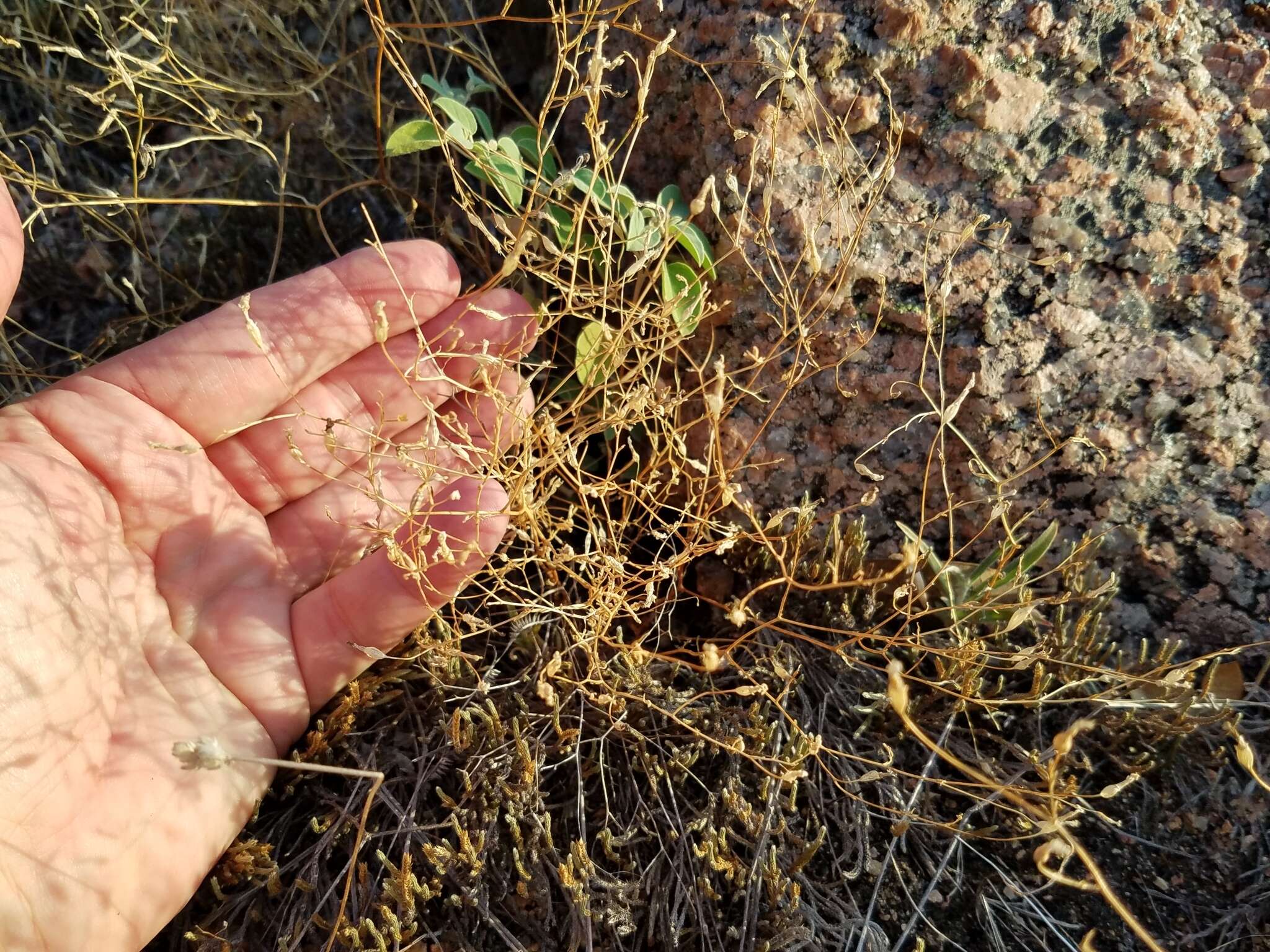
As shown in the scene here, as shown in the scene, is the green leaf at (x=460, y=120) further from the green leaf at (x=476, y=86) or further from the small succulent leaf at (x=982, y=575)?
the small succulent leaf at (x=982, y=575)

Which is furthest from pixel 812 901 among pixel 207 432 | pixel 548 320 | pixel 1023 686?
pixel 207 432

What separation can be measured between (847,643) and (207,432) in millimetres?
1257

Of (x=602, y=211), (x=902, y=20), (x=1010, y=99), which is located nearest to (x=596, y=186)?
(x=602, y=211)

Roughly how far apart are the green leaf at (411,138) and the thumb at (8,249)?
0.61 m

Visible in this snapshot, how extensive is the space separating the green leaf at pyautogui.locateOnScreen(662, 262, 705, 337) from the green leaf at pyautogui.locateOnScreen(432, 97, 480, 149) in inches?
16.2

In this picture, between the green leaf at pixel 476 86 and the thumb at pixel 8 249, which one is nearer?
the thumb at pixel 8 249

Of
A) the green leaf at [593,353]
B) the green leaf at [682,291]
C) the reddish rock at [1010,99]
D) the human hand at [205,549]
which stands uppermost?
the reddish rock at [1010,99]

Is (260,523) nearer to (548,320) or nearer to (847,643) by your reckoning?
(548,320)

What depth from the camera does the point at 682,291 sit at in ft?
5.38

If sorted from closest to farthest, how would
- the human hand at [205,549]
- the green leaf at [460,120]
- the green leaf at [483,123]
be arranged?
the human hand at [205,549], the green leaf at [460,120], the green leaf at [483,123]

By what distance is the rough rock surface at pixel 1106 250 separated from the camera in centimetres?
162

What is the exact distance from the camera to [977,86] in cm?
164

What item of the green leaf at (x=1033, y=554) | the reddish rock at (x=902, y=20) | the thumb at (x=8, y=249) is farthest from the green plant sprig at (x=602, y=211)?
the green leaf at (x=1033, y=554)

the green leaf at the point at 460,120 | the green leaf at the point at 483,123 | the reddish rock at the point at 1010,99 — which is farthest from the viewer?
the green leaf at the point at 483,123
